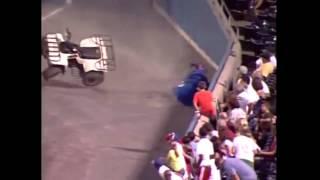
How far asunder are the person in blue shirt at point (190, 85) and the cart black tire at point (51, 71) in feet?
1.26

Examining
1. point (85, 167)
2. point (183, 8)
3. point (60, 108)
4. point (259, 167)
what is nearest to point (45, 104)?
point (60, 108)

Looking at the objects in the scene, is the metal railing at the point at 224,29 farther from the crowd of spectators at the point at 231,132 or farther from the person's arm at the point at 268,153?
the person's arm at the point at 268,153

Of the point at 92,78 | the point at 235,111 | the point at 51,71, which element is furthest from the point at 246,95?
the point at 51,71

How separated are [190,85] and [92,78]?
32cm

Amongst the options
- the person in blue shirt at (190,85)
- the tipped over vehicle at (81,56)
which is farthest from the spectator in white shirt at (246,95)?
the tipped over vehicle at (81,56)

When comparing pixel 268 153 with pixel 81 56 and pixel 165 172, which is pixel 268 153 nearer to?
pixel 165 172

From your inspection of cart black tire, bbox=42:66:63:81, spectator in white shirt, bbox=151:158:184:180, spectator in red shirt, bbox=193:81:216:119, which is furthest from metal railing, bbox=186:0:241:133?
cart black tire, bbox=42:66:63:81

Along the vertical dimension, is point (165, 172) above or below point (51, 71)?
below

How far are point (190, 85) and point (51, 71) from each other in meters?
0.45

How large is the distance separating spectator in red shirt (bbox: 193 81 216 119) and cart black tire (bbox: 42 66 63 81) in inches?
17.6

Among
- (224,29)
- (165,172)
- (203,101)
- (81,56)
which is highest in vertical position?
(224,29)

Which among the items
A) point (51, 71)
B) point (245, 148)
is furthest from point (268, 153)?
point (51, 71)

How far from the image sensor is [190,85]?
2713 mm

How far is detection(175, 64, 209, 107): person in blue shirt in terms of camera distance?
2.71 metres
